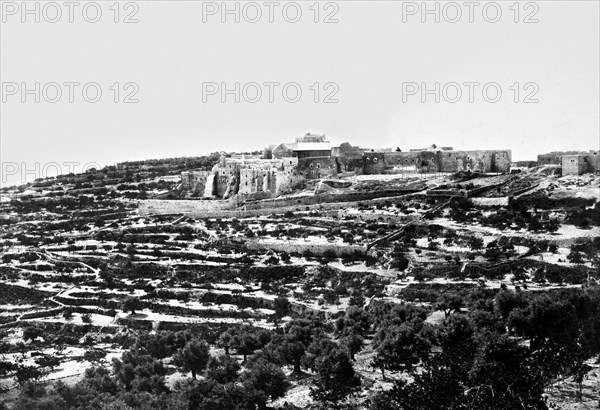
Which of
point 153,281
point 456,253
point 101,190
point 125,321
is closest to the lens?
Result: point 125,321

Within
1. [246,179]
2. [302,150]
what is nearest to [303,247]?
[246,179]

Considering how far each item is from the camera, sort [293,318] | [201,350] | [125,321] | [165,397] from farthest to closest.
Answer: [125,321] → [293,318] → [201,350] → [165,397]

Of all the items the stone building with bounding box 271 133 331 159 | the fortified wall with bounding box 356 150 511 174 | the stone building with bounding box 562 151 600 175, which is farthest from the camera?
the stone building with bounding box 271 133 331 159

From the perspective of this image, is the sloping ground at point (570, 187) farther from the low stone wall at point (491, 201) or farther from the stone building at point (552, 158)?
the stone building at point (552, 158)

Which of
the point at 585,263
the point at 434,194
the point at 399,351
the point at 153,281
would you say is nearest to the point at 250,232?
the point at 153,281

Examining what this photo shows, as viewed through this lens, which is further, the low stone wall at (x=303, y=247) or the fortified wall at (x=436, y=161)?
the fortified wall at (x=436, y=161)

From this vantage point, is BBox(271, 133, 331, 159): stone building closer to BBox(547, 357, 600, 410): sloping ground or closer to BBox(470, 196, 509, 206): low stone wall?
BBox(470, 196, 509, 206): low stone wall

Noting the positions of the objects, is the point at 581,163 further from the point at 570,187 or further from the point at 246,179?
the point at 246,179

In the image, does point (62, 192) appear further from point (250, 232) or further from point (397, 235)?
point (397, 235)

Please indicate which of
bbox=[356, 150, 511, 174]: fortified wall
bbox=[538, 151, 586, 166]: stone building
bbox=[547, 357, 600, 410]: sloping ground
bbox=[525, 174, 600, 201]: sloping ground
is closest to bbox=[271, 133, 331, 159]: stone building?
bbox=[356, 150, 511, 174]: fortified wall

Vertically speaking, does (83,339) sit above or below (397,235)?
below

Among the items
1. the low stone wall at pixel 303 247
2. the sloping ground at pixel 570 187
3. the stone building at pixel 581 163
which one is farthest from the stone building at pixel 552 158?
the low stone wall at pixel 303 247
